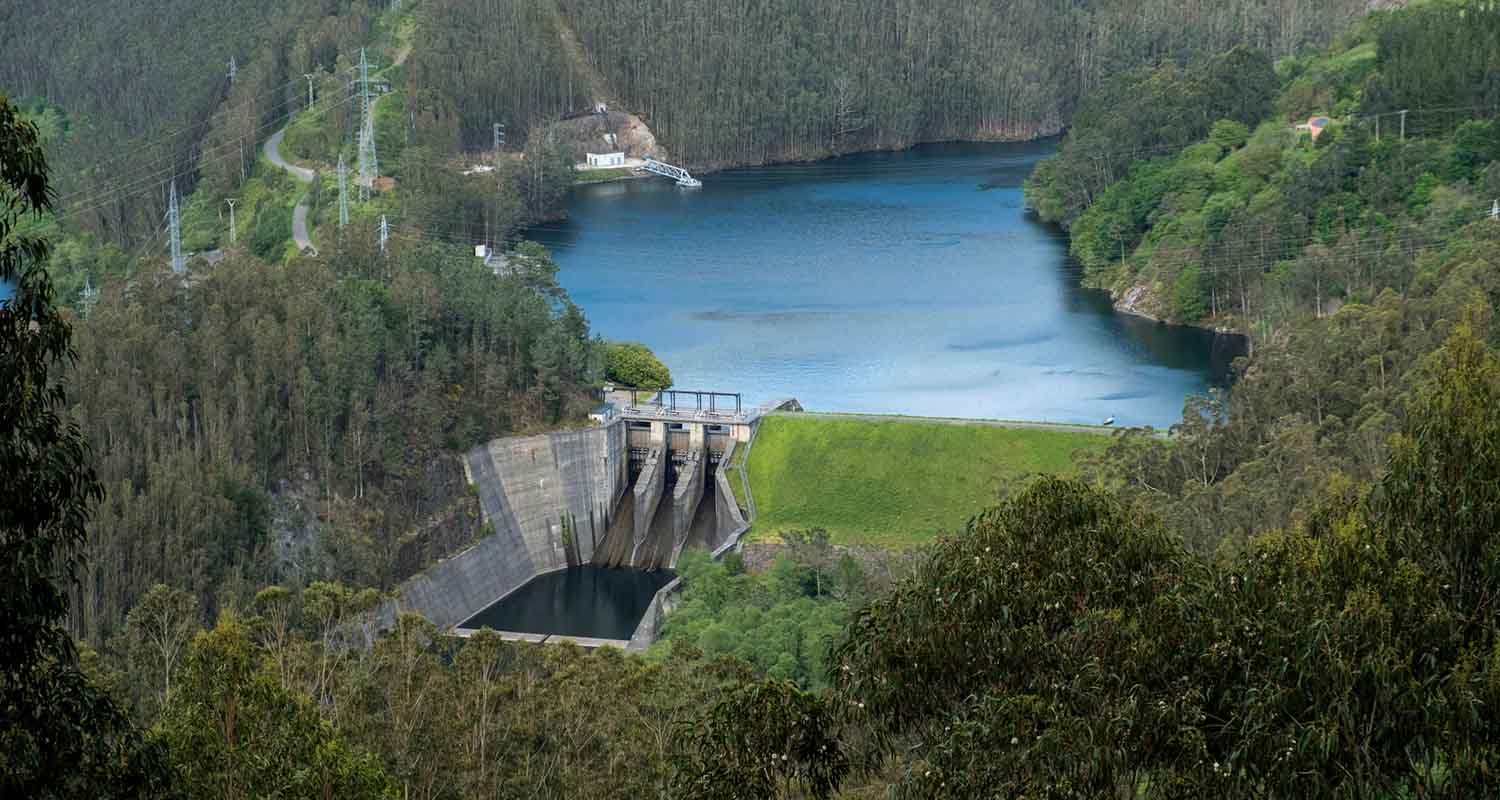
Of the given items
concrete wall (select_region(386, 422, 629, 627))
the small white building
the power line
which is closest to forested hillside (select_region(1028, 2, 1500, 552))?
concrete wall (select_region(386, 422, 629, 627))

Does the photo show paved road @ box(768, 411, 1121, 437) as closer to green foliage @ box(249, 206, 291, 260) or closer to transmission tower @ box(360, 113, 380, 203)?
green foliage @ box(249, 206, 291, 260)

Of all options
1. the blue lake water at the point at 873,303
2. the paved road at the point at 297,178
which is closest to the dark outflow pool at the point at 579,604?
the blue lake water at the point at 873,303

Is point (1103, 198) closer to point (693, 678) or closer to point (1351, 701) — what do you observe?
point (693, 678)

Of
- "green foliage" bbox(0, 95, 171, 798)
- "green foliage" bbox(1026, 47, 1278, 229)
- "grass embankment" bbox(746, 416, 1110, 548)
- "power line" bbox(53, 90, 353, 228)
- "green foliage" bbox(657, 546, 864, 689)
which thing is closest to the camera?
"green foliage" bbox(0, 95, 171, 798)

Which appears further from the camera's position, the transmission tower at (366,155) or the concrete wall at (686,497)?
the transmission tower at (366,155)

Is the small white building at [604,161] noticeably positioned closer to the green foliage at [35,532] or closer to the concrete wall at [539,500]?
the concrete wall at [539,500]
